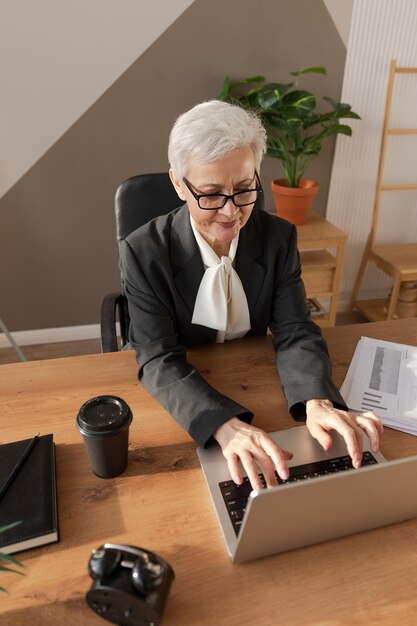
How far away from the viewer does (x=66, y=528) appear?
2.49ft

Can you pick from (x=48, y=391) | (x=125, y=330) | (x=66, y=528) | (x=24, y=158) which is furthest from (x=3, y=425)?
(x=24, y=158)

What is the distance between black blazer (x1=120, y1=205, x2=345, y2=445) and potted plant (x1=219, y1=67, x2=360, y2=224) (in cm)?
106

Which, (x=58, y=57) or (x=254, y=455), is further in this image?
(x=58, y=57)

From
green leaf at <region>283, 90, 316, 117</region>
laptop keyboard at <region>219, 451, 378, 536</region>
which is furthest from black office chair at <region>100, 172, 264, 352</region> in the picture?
green leaf at <region>283, 90, 316, 117</region>

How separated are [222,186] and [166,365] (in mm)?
413

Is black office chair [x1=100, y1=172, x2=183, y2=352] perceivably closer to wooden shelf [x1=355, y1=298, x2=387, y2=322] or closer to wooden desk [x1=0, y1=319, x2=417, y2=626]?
wooden desk [x1=0, y1=319, x2=417, y2=626]

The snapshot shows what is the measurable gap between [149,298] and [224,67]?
1.61 metres

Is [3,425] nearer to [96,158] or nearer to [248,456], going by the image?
[248,456]

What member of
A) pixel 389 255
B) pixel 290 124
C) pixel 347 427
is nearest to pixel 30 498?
pixel 347 427

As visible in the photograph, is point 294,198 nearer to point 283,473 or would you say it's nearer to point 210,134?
point 210,134

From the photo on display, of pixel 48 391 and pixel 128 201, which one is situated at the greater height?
pixel 128 201

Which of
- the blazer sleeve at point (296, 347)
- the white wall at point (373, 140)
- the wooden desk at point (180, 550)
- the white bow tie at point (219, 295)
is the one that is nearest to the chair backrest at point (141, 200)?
the white bow tie at point (219, 295)

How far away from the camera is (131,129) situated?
237cm

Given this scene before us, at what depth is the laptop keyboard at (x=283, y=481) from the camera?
2.59 ft
